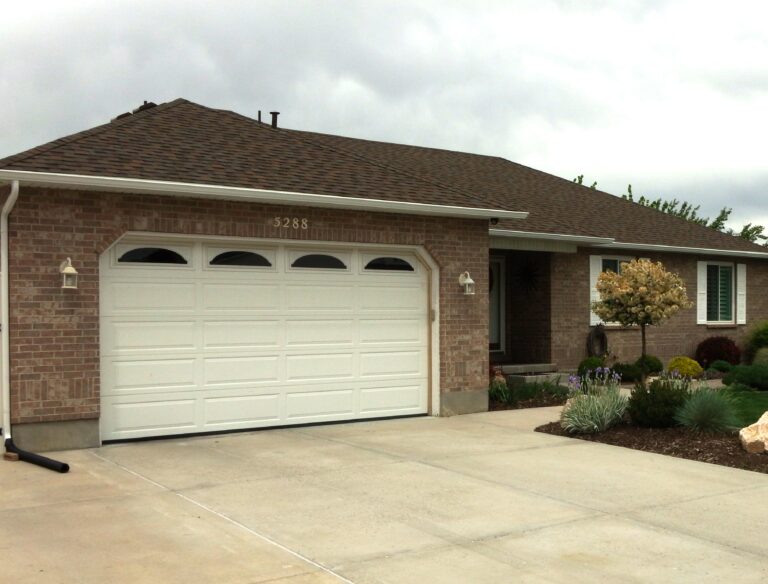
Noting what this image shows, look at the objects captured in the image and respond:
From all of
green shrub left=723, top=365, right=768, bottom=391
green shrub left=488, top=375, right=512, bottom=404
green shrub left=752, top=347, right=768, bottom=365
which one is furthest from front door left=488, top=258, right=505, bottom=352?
green shrub left=752, top=347, right=768, bottom=365

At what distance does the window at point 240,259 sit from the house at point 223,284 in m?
0.02

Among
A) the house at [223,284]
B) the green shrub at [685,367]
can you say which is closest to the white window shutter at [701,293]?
the green shrub at [685,367]

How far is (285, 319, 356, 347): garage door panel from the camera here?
1201cm

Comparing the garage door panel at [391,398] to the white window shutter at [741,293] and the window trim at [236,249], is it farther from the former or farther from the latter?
the white window shutter at [741,293]

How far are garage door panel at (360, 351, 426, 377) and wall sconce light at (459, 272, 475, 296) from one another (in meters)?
1.19

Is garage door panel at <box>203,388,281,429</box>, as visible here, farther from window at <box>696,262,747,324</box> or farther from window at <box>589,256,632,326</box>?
window at <box>696,262,747,324</box>

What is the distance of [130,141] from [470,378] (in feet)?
20.0

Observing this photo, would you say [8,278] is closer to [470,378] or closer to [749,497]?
[470,378]

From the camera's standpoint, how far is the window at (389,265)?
42.0 feet

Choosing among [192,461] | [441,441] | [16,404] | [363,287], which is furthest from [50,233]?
[441,441]

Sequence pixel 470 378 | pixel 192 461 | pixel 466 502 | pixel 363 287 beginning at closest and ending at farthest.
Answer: pixel 466 502, pixel 192 461, pixel 363 287, pixel 470 378

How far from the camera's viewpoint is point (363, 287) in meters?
12.7

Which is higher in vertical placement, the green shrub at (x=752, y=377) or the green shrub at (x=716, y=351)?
the green shrub at (x=716, y=351)

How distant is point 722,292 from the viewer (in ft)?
73.2
